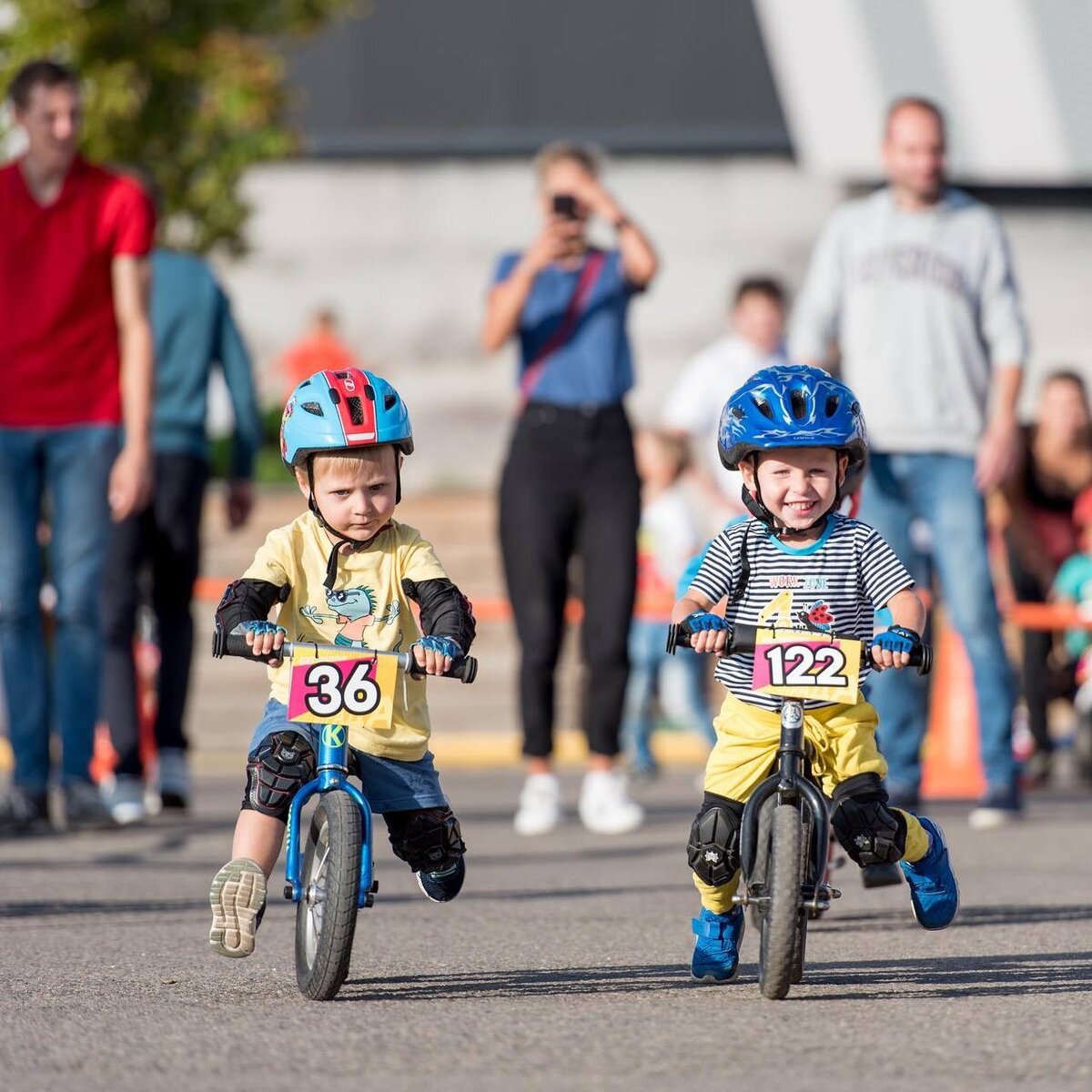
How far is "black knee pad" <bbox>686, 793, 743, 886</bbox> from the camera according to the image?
5176mm

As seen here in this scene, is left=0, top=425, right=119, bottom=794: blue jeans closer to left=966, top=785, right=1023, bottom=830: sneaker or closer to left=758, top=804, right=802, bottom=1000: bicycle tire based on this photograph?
left=966, top=785, right=1023, bottom=830: sneaker

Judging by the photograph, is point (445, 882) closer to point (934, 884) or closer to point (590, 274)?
point (934, 884)

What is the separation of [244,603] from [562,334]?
4050 mm

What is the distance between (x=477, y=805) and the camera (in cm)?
1030

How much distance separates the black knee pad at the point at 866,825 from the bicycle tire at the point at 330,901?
3.45ft

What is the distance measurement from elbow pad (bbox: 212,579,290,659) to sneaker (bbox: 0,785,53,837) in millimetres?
3472

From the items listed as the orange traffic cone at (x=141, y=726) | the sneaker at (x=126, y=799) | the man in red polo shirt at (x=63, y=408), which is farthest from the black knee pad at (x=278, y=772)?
the sneaker at (x=126, y=799)

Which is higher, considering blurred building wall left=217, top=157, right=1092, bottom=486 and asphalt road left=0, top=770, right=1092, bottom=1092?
blurred building wall left=217, top=157, right=1092, bottom=486

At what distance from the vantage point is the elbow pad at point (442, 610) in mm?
5105

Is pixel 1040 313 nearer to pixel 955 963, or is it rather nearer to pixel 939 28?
pixel 939 28

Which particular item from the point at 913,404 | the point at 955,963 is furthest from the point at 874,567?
the point at 913,404

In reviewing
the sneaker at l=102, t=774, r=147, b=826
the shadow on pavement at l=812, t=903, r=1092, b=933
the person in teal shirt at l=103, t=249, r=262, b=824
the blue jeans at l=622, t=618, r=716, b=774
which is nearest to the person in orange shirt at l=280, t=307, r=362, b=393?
the blue jeans at l=622, t=618, r=716, b=774

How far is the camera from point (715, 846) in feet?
17.0

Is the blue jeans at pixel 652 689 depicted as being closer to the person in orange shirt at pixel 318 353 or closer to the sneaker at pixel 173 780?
the sneaker at pixel 173 780
